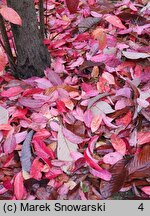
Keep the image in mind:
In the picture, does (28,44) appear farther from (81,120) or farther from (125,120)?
(125,120)

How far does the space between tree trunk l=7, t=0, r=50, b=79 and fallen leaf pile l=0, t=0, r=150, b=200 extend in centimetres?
4

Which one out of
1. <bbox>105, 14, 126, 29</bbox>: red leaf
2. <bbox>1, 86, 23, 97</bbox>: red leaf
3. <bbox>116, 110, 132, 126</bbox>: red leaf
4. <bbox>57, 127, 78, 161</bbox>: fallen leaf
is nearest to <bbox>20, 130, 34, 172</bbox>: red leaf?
<bbox>57, 127, 78, 161</bbox>: fallen leaf

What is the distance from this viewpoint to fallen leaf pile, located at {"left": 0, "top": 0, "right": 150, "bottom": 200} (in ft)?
4.16

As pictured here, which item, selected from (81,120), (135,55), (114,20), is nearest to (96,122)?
(81,120)

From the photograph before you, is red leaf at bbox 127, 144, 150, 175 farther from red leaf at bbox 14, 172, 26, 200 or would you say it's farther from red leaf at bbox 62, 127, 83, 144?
red leaf at bbox 14, 172, 26, 200

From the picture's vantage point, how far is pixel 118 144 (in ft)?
4.38

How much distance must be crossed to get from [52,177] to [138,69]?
615mm

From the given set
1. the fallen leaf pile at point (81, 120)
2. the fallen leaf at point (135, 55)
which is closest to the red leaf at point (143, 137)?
the fallen leaf pile at point (81, 120)

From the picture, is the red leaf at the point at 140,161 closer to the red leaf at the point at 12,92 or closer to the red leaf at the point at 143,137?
the red leaf at the point at 143,137

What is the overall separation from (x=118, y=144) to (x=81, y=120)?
179 mm

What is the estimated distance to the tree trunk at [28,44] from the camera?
4.95ft

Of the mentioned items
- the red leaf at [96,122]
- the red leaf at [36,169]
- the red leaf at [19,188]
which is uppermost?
the red leaf at [96,122]

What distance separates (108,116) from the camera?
1.44 metres

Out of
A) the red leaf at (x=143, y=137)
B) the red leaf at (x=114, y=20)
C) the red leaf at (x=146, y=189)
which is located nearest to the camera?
the red leaf at (x=146, y=189)
